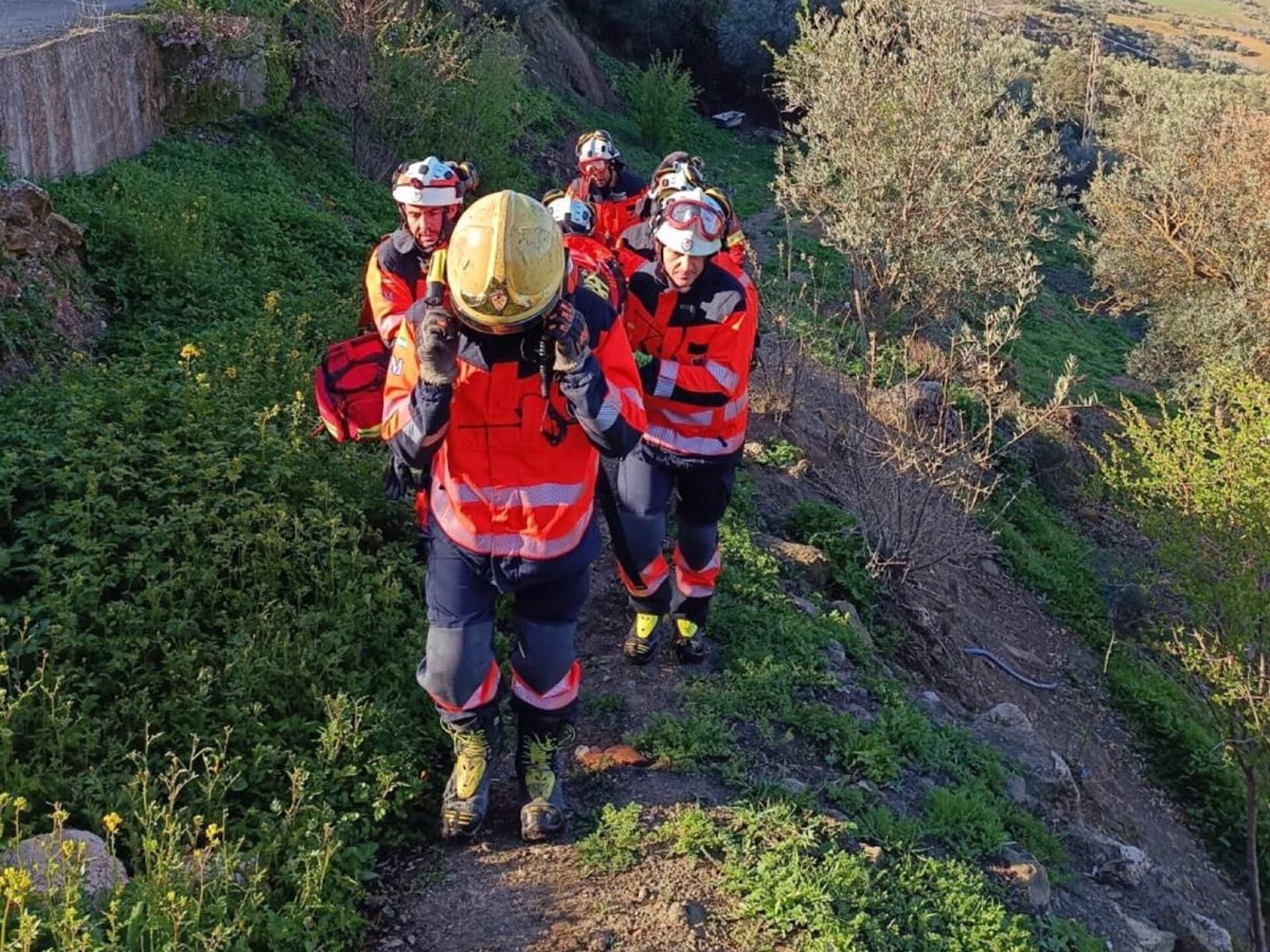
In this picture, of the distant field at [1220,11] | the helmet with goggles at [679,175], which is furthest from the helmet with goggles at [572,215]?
the distant field at [1220,11]

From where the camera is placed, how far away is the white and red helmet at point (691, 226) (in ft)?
13.5

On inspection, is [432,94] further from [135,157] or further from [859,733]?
[859,733]

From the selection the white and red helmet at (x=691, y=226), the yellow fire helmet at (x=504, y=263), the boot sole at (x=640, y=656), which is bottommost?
the boot sole at (x=640, y=656)

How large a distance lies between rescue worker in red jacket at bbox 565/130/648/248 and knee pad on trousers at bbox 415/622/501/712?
4.05 meters

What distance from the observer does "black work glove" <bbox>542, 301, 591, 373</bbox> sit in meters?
2.91

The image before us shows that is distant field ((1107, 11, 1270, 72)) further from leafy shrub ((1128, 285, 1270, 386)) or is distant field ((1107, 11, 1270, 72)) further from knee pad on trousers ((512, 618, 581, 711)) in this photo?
knee pad on trousers ((512, 618, 581, 711))

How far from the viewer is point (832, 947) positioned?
10.3 ft

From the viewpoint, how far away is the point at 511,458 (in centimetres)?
320

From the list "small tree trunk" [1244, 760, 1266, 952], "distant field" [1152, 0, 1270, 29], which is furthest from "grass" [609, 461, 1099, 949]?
"distant field" [1152, 0, 1270, 29]

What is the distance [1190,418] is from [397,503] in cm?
751

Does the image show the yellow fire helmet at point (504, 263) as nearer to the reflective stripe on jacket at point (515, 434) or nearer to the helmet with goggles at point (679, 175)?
the reflective stripe on jacket at point (515, 434)

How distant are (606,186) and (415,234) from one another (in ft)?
8.93

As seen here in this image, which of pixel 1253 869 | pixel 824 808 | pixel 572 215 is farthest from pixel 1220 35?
pixel 824 808

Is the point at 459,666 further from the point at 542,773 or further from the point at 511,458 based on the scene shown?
Result: the point at 511,458
